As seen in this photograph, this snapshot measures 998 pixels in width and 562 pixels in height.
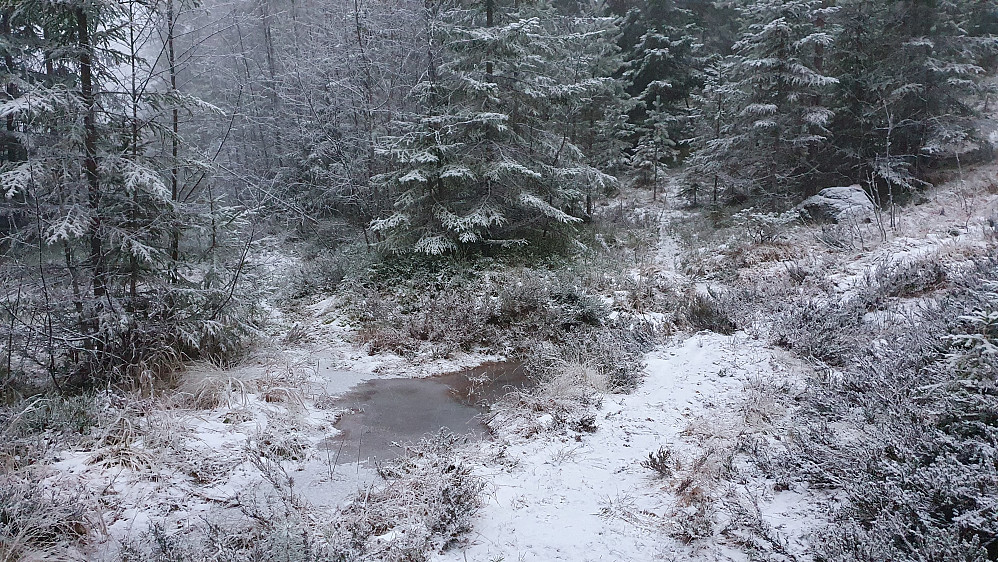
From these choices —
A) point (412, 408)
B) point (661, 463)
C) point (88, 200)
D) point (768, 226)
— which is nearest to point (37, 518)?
point (88, 200)

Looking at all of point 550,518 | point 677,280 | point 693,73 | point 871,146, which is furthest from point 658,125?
point 550,518

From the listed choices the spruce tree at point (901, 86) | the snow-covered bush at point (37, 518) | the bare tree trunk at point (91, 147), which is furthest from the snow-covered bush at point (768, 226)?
the snow-covered bush at point (37, 518)

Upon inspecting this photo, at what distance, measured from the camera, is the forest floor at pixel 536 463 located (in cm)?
339

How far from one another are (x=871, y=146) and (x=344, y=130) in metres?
15.9

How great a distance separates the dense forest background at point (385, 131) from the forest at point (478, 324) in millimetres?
69

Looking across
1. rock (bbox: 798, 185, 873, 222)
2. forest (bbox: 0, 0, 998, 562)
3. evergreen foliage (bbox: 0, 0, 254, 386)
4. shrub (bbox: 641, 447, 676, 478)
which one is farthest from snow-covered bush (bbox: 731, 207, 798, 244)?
evergreen foliage (bbox: 0, 0, 254, 386)

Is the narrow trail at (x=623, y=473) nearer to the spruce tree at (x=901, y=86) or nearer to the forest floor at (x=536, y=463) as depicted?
the forest floor at (x=536, y=463)

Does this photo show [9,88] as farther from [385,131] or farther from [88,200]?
[385,131]

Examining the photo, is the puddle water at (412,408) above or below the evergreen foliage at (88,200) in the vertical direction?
below

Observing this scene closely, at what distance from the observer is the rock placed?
12.4 m

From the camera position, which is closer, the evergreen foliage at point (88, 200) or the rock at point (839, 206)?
the evergreen foliage at point (88, 200)

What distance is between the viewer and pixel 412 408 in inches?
259

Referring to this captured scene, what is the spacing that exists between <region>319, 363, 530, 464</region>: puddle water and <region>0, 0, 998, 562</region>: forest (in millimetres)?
161

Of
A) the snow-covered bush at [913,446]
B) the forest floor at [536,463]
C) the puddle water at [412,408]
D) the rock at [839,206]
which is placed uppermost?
the rock at [839,206]
